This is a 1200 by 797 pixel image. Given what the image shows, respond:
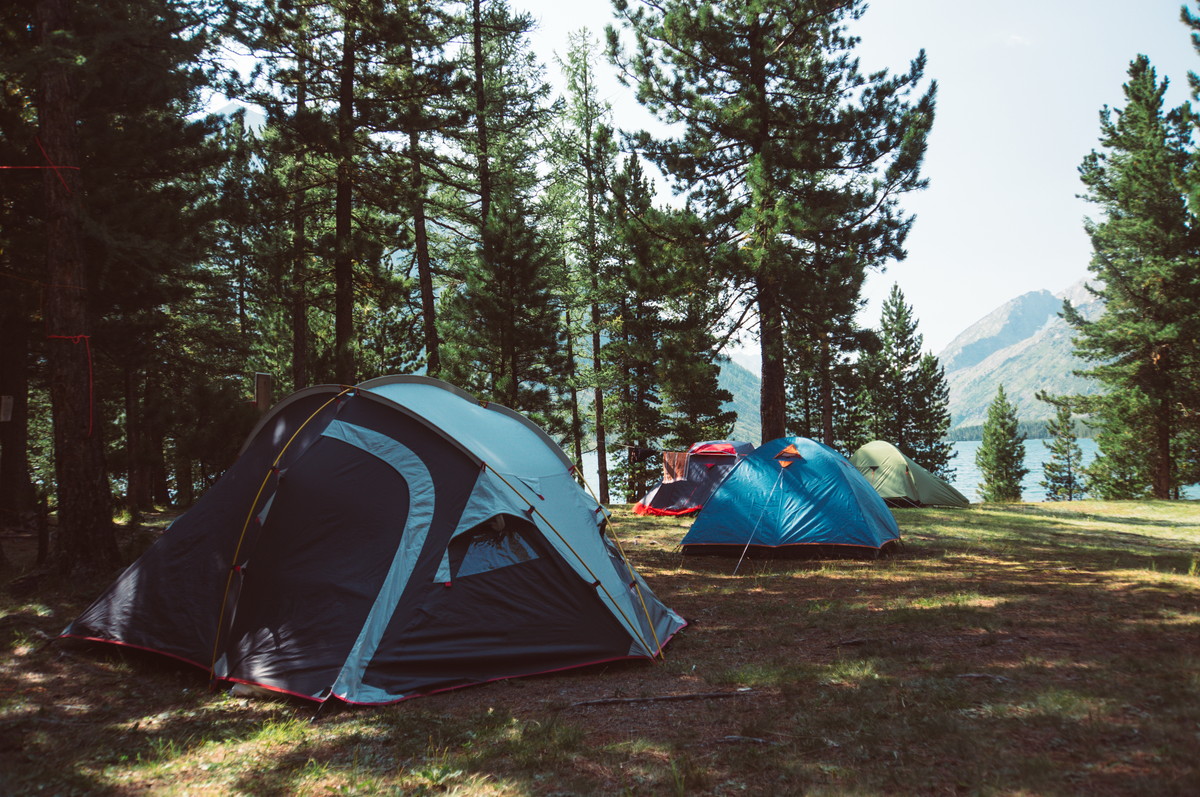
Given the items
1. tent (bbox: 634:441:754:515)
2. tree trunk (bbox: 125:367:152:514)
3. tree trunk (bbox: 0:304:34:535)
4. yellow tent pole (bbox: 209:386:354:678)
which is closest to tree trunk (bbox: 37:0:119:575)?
yellow tent pole (bbox: 209:386:354:678)

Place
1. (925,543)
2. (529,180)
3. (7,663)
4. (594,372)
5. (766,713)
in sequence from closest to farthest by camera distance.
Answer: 1. (766,713)
2. (7,663)
3. (925,543)
4. (529,180)
5. (594,372)

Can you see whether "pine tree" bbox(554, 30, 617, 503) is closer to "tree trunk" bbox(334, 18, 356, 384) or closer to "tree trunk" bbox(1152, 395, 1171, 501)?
"tree trunk" bbox(334, 18, 356, 384)

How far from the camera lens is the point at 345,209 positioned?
40.3 feet

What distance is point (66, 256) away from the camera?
24.3ft

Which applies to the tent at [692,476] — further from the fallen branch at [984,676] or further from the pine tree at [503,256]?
the fallen branch at [984,676]

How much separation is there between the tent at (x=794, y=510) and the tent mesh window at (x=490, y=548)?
16.7ft

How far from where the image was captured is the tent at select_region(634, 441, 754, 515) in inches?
652

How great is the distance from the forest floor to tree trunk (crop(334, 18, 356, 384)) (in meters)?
5.87

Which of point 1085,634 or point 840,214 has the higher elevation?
point 840,214

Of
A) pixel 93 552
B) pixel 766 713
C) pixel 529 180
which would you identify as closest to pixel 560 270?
pixel 529 180

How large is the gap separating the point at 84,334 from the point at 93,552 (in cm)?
242

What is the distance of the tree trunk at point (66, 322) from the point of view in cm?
736

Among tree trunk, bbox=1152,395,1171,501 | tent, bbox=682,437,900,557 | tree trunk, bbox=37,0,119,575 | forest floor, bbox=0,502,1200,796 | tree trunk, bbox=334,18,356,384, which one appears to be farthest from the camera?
tree trunk, bbox=1152,395,1171,501

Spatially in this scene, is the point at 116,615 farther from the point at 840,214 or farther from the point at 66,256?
the point at 840,214
